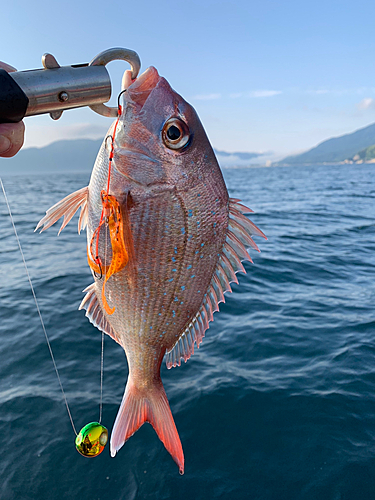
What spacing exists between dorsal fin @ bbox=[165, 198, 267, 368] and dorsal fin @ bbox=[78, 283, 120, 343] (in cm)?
56

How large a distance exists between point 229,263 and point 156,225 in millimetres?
609

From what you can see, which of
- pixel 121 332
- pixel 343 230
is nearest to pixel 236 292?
pixel 121 332

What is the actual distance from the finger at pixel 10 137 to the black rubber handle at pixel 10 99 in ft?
0.34

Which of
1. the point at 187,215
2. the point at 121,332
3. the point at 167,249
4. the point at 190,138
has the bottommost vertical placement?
the point at 121,332

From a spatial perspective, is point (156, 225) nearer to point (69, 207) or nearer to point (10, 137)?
point (69, 207)

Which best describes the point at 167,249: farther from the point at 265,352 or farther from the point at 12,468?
the point at 265,352

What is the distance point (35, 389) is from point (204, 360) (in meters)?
2.66

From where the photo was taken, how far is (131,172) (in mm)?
1929

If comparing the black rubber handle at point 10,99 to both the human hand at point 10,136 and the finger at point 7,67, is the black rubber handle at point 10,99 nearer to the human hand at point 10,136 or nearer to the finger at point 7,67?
the human hand at point 10,136

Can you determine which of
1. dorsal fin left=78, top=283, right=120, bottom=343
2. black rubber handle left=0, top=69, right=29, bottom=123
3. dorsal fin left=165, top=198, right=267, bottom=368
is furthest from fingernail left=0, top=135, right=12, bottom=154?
dorsal fin left=165, top=198, right=267, bottom=368

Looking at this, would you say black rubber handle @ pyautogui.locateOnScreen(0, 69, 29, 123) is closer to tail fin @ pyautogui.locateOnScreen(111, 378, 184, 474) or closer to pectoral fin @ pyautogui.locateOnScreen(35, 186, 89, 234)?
pectoral fin @ pyautogui.locateOnScreen(35, 186, 89, 234)

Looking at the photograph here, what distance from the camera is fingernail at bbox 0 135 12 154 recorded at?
1847mm

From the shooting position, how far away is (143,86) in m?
2.02

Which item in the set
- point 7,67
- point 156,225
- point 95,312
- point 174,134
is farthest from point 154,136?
point 95,312
